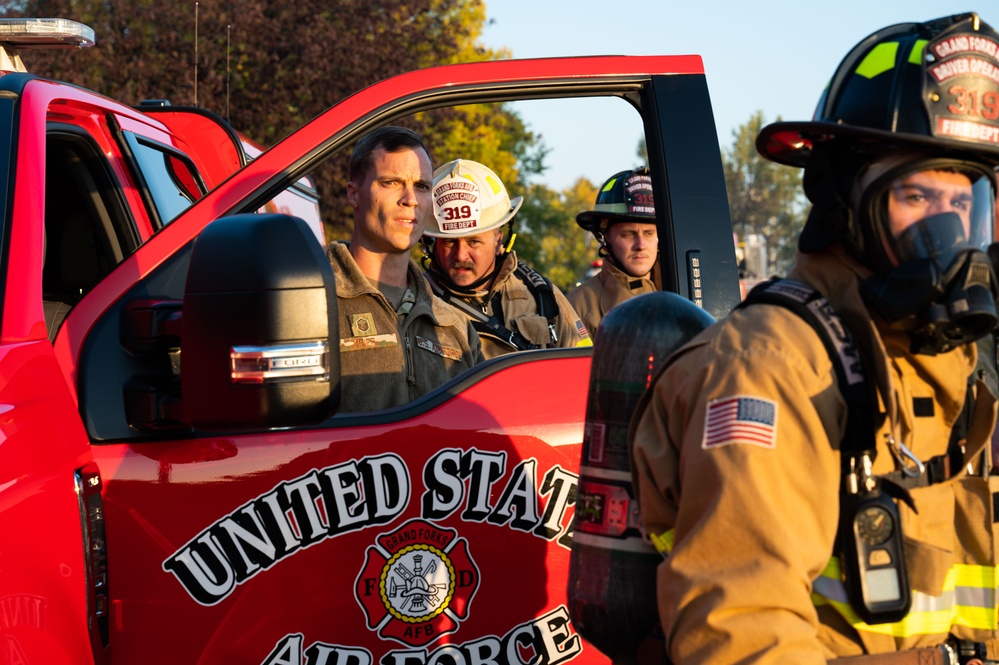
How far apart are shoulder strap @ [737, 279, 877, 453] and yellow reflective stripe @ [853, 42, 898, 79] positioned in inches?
15.2

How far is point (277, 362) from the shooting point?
6.64ft

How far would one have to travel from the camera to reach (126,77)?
12.4m

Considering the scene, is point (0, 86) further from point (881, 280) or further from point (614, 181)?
point (614, 181)

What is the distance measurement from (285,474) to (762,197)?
297ft

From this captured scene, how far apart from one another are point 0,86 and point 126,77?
33.8 feet

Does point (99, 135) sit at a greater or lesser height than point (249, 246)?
greater

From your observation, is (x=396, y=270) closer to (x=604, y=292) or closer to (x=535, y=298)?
(x=535, y=298)

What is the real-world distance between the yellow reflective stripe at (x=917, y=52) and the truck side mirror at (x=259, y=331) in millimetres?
1006

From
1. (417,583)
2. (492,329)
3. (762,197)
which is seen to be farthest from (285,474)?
(762,197)

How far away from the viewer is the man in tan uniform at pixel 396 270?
131 inches

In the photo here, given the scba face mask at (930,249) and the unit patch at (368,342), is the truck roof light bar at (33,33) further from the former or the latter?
the scba face mask at (930,249)

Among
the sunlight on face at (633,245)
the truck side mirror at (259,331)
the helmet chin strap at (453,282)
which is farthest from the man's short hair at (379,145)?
the sunlight on face at (633,245)

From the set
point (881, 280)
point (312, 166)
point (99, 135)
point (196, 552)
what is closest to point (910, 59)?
point (881, 280)

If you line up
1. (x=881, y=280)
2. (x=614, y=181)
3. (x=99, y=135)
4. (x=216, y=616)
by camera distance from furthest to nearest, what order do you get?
(x=614, y=181) → (x=99, y=135) → (x=216, y=616) → (x=881, y=280)
